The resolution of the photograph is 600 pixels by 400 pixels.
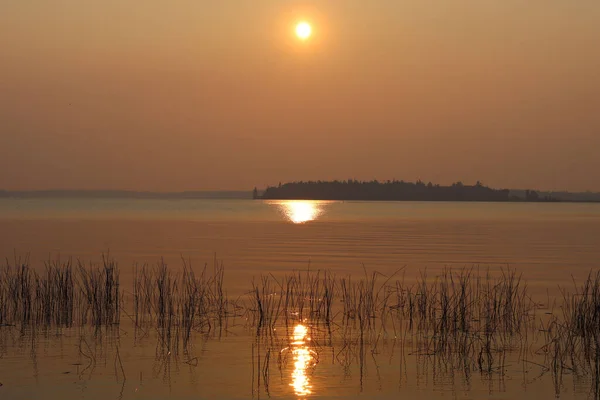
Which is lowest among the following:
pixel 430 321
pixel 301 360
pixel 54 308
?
pixel 301 360

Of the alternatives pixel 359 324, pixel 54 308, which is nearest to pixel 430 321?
pixel 359 324

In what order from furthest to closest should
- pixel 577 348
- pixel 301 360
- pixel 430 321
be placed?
pixel 430 321, pixel 577 348, pixel 301 360

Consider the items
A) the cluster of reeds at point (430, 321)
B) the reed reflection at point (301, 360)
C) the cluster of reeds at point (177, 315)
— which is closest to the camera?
the reed reflection at point (301, 360)

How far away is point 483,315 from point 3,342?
396 inches

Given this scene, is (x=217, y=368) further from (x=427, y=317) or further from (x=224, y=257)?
(x=224, y=257)

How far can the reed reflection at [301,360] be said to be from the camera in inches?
472

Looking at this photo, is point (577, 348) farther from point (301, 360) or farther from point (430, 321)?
point (301, 360)

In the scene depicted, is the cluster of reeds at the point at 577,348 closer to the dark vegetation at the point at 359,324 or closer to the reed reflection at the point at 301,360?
the dark vegetation at the point at 359,324

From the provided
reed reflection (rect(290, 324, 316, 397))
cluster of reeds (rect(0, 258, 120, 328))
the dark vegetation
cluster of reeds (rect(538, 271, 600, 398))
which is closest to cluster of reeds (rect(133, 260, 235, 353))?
the dark vegetation

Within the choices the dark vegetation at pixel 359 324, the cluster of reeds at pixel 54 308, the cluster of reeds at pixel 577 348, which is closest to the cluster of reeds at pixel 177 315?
the dark vegetation at pixel 359 324

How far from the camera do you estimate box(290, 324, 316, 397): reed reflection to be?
39.3ft

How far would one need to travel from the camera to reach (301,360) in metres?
13.8

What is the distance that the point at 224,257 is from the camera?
3622 centimetres

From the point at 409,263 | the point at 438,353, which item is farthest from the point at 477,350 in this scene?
the point at 409,263
